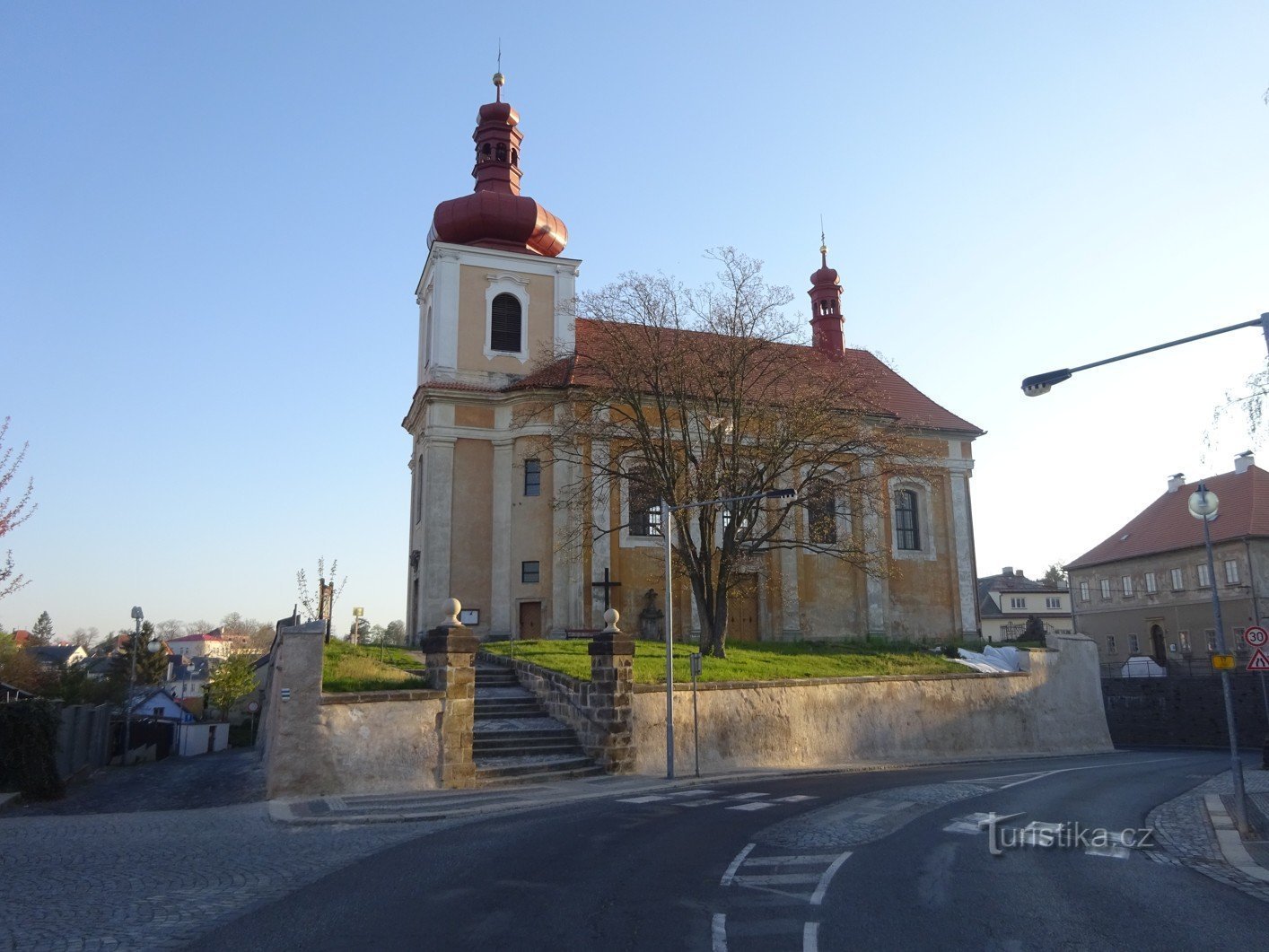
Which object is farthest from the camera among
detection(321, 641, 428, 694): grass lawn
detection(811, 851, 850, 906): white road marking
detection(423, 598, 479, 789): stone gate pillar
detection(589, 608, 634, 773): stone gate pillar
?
detection(589, 608, 634, 773): stone gate pillar

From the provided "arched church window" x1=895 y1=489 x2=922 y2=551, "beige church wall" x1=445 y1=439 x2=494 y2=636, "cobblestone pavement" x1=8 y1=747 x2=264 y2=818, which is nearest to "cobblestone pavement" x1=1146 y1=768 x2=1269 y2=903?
"cobblestone pavement" x1=8 y1=747 x2=264 y2=818

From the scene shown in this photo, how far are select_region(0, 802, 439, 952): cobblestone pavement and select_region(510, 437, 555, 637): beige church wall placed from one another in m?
16.3

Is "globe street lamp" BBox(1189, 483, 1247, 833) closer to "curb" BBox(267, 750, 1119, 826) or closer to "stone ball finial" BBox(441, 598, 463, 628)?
"curb" BBox(267, 750, 1119, 826)

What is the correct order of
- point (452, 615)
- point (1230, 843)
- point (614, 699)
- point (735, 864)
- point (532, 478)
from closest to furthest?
point (735, 864), point (1230, 843), point (452, 615), point (614, 699), point (532, 478)

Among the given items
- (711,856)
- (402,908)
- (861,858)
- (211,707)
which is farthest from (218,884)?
(211,707)

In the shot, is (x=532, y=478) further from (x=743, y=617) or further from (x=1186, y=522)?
(x=1186, y=522)

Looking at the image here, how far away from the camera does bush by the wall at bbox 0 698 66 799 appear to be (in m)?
16.8

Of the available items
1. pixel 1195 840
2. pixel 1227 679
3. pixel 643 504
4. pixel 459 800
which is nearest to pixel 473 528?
pixel 643 504

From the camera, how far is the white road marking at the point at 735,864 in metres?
9.09

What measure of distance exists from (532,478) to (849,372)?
→ 1120cm

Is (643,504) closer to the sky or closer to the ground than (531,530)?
closer to the sky

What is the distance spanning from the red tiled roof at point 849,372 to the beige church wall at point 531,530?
234cm

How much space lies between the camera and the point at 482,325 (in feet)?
112

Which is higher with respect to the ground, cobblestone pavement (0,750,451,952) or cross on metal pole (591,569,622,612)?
cross on metal pole (591,569,622,612)
